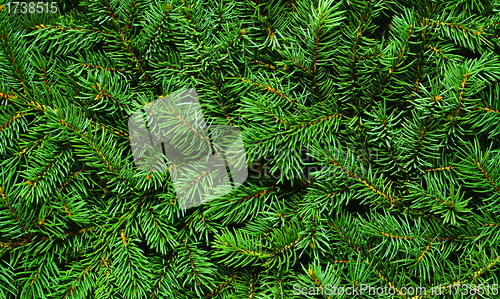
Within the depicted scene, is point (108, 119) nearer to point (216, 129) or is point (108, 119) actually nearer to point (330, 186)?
point (216, 129)

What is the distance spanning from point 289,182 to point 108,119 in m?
0.33

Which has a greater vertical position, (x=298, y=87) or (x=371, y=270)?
(x=298, y=87)

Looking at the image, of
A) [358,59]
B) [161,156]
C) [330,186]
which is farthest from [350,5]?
[161,156]

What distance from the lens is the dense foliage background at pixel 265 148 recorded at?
0.48 m

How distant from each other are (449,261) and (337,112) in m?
0.29

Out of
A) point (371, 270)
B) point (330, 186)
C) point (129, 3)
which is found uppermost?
point (129, 3)

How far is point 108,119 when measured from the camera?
0.54m

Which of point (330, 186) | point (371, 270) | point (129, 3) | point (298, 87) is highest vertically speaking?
point (129, 3)

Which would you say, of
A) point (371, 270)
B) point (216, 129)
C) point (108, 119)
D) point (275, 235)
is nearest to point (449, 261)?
point (371, 270)

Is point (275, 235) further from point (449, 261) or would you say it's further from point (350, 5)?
point (350, 5)

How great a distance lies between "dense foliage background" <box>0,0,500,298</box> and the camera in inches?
18.7

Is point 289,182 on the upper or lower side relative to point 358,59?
lower

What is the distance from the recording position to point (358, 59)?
48cm

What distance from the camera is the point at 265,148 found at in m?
0.47
